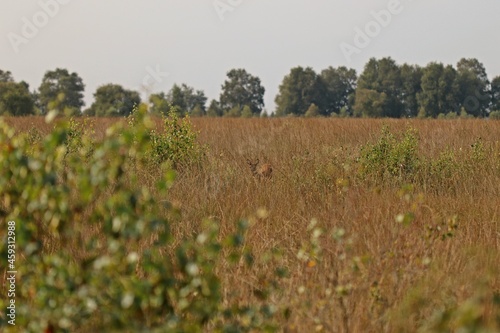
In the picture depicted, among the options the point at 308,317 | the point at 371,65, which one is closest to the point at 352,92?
the point at 371,65

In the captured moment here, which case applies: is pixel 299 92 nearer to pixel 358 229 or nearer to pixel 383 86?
pixel 383 86

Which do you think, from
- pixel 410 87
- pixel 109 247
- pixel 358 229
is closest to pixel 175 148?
pixel 358 229

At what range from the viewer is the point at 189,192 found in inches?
232

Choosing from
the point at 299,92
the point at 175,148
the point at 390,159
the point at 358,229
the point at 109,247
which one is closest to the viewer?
the point at 109,247

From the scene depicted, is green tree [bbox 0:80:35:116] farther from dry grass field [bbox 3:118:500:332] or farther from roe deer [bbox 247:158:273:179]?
roe deer [bbox 247:158:273:179]

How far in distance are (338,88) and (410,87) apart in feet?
43.0

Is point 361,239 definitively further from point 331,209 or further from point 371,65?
point 371,65

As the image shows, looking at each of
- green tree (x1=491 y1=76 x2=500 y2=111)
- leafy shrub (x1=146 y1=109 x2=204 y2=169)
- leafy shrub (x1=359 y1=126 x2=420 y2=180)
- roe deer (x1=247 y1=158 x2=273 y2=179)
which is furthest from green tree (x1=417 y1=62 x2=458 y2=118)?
roe deer (x1=247 y1=158 x2=273 y2=179)

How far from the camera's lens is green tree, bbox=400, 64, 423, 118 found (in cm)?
7212

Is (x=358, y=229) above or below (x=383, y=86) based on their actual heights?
below

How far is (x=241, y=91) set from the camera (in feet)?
259

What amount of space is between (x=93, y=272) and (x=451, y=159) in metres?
6.55

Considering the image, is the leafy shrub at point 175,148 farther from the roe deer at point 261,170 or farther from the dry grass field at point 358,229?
the roe deer at point 261,170

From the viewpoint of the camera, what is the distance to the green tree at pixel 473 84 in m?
68.6
